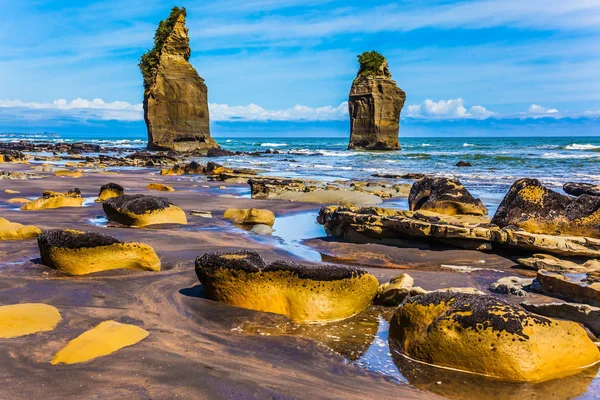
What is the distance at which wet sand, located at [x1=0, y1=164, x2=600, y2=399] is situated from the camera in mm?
3244

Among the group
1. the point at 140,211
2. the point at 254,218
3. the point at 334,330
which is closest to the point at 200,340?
the point at 334,330

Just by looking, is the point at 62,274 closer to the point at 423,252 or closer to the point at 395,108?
the point at 423,252

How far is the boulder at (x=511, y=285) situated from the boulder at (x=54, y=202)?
9126mm

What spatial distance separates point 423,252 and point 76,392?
549 centimetres

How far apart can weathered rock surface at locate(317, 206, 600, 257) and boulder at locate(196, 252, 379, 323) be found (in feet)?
9.62

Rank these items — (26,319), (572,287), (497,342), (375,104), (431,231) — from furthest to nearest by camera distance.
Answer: (375,104)
(431,231)
(572,287)
(26,319)
(497,342)

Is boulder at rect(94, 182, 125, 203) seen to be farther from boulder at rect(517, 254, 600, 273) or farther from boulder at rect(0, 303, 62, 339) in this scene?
boulder at rect(517, 254, 600, 273)

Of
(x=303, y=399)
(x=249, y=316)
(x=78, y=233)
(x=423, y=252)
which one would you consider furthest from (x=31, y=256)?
(x=423, y=252)

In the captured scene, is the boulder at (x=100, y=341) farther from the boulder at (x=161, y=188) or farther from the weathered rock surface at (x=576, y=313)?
the boulder at (x=161, y=188)

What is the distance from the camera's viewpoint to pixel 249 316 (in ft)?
15.4

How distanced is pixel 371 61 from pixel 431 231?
54.8 meters

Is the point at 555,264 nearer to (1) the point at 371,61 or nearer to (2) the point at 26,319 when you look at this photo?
(2) the point at 26,319

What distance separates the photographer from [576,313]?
14.6 feet

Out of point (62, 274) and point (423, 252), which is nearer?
point (62, 274)
